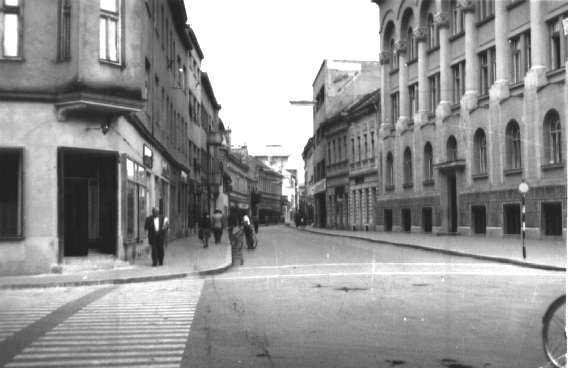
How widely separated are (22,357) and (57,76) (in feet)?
41.7

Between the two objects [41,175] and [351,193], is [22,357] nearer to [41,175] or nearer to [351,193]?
[41,175]

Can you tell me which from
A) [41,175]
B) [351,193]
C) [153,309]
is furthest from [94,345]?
[351,193]

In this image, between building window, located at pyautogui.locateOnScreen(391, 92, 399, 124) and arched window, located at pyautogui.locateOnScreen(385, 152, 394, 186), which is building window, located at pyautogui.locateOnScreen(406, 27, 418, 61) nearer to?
building window, located at pyautogui.locateOnScreen(391, 92, 399, 124)

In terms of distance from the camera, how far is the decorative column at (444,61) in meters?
42.5

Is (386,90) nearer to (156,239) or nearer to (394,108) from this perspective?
(394,108)

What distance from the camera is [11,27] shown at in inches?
754

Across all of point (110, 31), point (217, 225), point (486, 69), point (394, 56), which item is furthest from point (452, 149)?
point (110, 31)

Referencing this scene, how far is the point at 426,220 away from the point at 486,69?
37.2ft

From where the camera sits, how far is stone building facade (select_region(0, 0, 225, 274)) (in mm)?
18969

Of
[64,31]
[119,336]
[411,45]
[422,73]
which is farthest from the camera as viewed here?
[411,45]

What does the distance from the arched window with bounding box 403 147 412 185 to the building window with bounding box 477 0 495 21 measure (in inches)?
483

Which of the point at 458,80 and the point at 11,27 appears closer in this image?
the point at 11,27

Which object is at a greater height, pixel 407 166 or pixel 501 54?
pixel 501 54

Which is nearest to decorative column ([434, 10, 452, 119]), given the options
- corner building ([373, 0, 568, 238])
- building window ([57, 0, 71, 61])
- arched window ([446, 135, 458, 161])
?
corner building ([373, 0, 568, 238])
